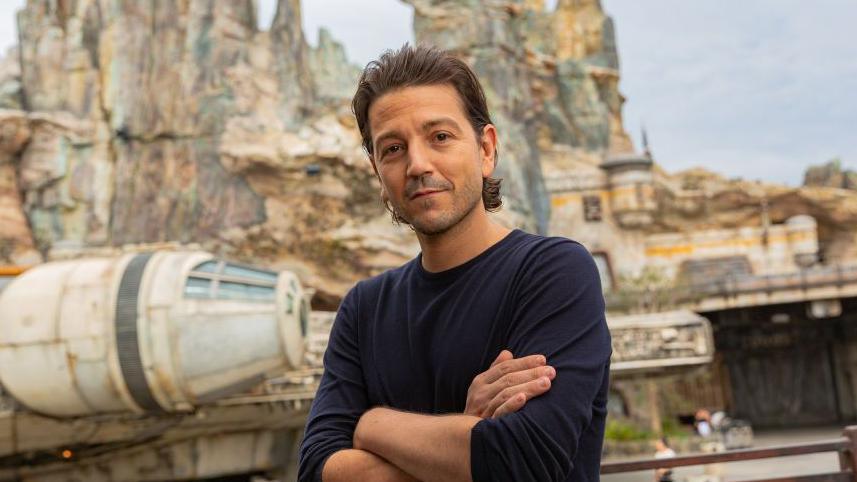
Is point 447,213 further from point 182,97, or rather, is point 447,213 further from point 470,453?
point 182,97

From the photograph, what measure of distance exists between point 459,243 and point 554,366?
449mm

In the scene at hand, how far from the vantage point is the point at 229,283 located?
12930mm

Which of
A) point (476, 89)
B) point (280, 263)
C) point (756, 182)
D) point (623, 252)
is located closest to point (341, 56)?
point (280, 263)

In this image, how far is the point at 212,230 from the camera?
30312mm

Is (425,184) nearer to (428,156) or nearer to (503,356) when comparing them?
(428,156)

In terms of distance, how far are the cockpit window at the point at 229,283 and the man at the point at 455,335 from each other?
34.6 feet

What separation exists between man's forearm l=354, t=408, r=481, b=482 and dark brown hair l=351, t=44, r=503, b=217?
79 cm

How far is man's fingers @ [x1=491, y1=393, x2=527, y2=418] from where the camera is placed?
1979 millimetres

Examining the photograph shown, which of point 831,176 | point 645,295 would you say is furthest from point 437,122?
point 831,176

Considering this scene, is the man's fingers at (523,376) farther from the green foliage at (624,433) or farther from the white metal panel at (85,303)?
the green foliage at (624,433)

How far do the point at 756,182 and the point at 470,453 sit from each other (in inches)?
1587

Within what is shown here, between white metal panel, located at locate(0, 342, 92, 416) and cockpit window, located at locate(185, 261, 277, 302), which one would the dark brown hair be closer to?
cockpit window, located at locate(185, 261, 277, 302)

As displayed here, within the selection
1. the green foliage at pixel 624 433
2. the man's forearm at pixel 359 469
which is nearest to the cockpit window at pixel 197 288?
the man's forearm at pixel 359 469

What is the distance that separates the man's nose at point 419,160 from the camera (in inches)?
87.0
